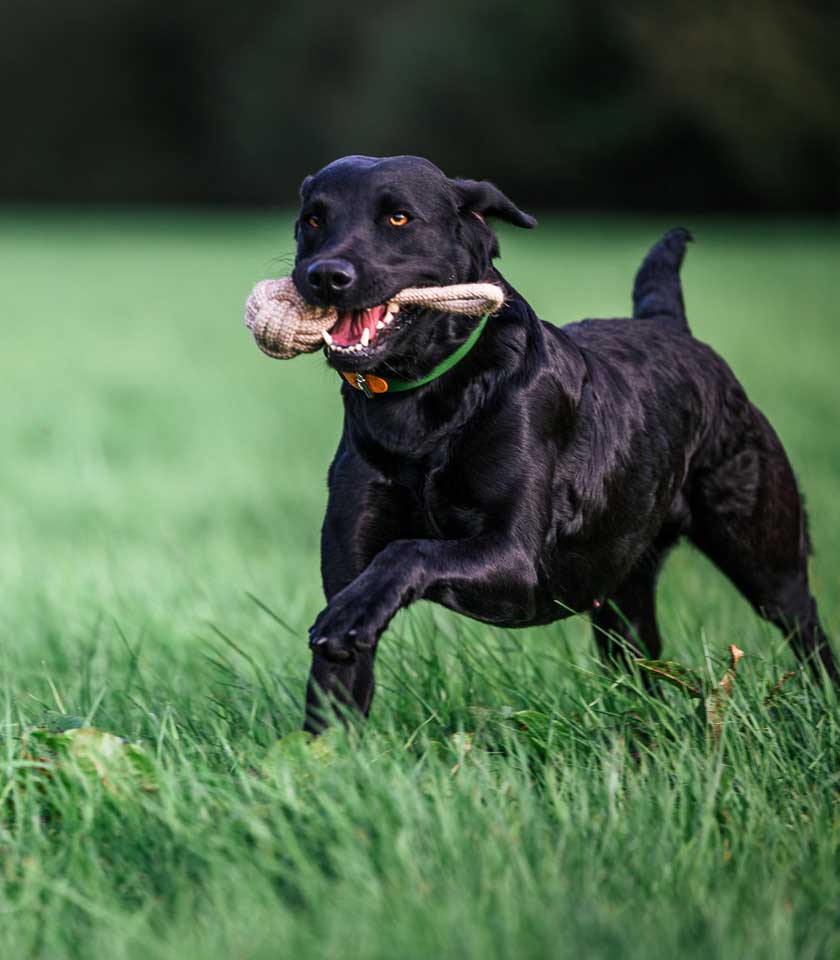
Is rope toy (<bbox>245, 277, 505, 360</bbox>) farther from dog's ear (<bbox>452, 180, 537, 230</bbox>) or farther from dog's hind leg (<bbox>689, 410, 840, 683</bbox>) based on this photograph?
dog's hind leg (<bbox>689, 410, 840, 683</bbox>)

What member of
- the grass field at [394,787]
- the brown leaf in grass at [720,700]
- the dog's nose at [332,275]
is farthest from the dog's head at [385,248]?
the brown leaf in grass at [720,700]

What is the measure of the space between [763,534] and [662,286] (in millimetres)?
896

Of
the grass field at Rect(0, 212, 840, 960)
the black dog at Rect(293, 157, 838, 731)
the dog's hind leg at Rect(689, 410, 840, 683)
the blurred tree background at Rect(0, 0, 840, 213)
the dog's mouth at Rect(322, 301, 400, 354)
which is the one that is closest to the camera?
the grass field at Rect(0, 212, 840, 960)

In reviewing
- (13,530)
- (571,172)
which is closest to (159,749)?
(13,530)

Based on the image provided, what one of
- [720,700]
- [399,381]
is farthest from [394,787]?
[399,381]

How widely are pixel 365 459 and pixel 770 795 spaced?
1225 millimetres

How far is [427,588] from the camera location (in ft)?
10.1

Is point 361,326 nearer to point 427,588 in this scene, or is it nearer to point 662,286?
point 427,588

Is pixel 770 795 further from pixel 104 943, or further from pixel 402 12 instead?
pixel 402 12

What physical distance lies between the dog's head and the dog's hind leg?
1223 millimetres

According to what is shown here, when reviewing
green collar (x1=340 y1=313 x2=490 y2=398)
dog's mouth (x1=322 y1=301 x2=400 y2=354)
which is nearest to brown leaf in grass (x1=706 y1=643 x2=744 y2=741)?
green collar (x1=340 y1=313 x2=490 y2=398)

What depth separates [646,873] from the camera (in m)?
2.60

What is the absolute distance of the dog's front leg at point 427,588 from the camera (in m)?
2.94

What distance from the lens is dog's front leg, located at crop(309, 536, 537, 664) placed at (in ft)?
9.63
